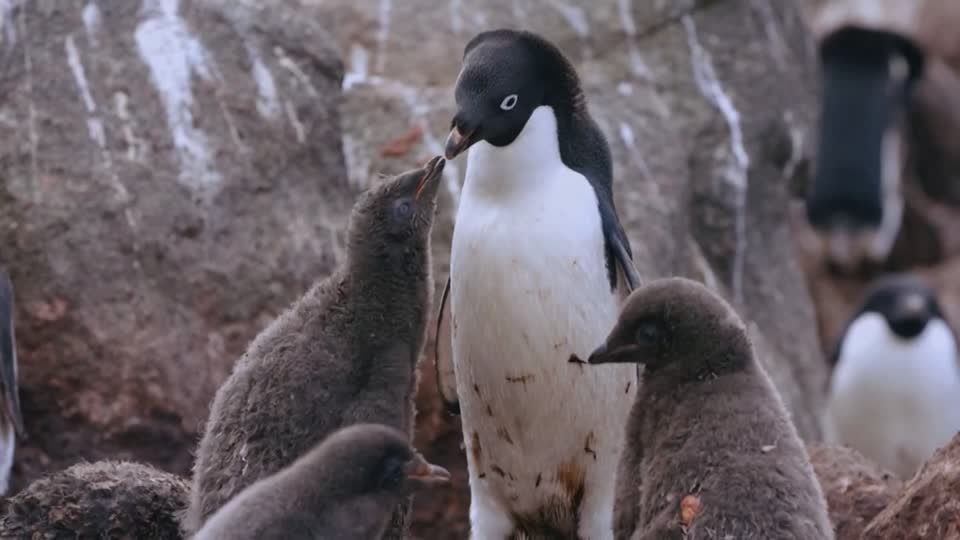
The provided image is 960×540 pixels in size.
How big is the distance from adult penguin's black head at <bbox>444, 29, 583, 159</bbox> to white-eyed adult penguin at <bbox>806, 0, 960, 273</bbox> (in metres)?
11.2

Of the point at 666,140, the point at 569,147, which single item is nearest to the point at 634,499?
the point at 569,147

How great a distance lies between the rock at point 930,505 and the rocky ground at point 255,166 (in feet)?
8.64

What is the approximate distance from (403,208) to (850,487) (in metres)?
2.22

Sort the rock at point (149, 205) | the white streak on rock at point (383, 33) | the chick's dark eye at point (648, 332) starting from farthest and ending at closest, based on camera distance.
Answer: the white streak on rock at point (383, 33) < the rock at point (149, 205) < the chick's dark eye at point (648, 332)

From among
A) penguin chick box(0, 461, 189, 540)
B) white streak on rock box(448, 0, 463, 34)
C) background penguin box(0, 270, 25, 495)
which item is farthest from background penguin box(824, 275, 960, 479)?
penguin chick box(0, 461, 189, 540)

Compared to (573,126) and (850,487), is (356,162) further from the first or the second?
(850,487)

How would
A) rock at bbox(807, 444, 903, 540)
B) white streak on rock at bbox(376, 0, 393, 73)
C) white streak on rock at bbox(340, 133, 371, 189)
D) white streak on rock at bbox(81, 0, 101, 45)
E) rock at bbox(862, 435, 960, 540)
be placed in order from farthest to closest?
white streak on rock at bbox(376, 0, 393, 73)
white streak on rock at bbox(340, 133, 371, 189)
white streak on rock at bbox(81, 0, 101, 45)
rock at bbox(807, 444, 903, 540)
rock at bbox(862, 435, 960, 540)

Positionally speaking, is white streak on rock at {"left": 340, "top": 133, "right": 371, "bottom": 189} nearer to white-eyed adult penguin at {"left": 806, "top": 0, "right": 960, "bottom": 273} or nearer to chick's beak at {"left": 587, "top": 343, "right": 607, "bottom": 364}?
chick's beak at {"left": 587, "top": 343, "right": 607, "bottom": 364}

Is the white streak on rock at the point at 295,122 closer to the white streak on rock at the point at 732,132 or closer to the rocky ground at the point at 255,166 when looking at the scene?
the rocky ground at the point at 255,166

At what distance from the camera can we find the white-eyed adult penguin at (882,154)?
1759 centimetres

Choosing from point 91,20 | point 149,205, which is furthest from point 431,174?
point 91,20

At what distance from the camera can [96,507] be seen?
5.99m

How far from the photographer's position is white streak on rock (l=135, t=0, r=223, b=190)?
26.6 feet

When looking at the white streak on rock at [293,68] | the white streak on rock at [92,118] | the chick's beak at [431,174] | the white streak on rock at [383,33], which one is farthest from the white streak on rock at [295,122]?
the chick's beak at [431,174]
